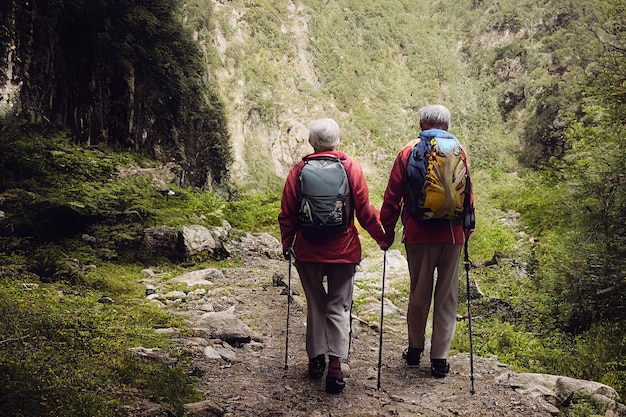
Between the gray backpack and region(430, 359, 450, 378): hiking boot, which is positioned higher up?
the gray backpack

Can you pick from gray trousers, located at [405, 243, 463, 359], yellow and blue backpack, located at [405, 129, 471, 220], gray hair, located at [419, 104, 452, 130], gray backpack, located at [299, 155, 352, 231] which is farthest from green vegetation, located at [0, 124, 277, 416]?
gray hair, located at [419, 104, 452, 130]

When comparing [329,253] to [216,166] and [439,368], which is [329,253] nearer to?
[439,368]

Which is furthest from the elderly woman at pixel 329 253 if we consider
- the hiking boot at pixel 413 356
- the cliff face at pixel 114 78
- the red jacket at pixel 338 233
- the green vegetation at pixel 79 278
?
the cliff face at pixel 114 78

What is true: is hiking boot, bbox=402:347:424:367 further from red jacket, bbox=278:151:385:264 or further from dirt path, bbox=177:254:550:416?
red jacket, bbox=278:151:385:264

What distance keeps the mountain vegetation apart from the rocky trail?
0.41 metres

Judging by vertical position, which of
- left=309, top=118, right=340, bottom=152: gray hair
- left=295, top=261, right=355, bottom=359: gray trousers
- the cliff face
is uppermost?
the cliff face

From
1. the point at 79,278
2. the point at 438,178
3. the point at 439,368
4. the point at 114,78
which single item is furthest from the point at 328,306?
the point at 114,78

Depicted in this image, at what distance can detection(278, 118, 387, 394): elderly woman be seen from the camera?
4.24 m

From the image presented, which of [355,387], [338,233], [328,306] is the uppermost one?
[338,233]

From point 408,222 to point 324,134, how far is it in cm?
105

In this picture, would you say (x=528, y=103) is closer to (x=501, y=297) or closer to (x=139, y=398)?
(x=501, y=297)

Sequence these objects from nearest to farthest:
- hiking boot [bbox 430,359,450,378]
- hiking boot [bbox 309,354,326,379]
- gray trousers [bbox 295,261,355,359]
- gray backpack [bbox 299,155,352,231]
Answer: gray backpack [bbox 299,155,352,231] < gray trousers [bbox 295,261,355,359] < hiking boot [bbox 309,354,326,379] < hiking boot [bbox 430,359,450,378]

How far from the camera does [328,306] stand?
4.37 meters

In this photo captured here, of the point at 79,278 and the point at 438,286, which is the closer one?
the point at 438,286
